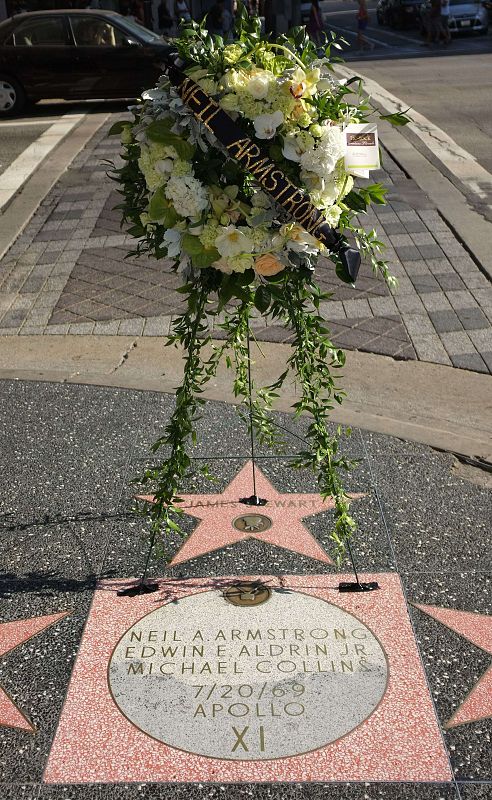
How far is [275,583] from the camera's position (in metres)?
3.70

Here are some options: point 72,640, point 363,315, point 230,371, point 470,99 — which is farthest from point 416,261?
point 470,99

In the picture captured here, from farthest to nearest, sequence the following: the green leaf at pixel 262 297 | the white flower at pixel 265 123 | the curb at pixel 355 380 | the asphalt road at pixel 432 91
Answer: the asphalt road at pixel 432 91 < the curb at pixel 355 380 < the green leaf at pixel 262 297 < the white flower at pixel 265 123

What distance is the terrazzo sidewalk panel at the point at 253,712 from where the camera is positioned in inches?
111

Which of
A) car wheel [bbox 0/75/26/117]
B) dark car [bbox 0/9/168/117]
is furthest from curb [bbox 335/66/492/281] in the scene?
car wheel [bbox 0/75/26/117]

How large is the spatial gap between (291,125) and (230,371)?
10.1ft

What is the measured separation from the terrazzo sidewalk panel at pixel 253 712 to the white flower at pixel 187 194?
1.50 meters

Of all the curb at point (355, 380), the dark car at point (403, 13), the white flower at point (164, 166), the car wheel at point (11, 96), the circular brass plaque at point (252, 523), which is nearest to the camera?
the white flower at point (164, 166)

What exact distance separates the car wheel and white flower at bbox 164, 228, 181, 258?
14.3 m

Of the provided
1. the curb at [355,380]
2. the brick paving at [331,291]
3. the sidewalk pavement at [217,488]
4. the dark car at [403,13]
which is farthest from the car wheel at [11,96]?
the dark car at [403,13]

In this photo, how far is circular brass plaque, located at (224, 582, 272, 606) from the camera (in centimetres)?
357

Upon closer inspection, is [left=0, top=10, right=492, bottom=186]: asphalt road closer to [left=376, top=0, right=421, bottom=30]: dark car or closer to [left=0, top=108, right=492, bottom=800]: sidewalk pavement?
[left=376, top=0, right=421, bottom=30]: dark car

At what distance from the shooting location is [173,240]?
310 centimetres

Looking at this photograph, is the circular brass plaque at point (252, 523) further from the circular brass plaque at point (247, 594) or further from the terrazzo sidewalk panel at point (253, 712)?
Answer: the terrazzo sidewalk panel at point (253, 712)

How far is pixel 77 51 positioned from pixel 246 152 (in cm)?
1407
